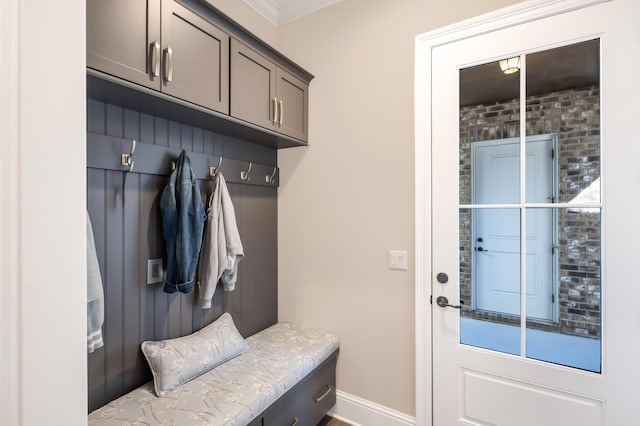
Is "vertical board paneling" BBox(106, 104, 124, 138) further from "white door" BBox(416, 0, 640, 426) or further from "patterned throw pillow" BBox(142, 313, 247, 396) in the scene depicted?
"white door" BBox(416, 0, 640, 426)

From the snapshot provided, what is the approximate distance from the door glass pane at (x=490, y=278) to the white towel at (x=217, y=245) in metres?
1.27

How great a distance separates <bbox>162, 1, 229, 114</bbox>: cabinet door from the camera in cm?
138

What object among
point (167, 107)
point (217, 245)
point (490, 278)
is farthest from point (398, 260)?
point (167, 107)

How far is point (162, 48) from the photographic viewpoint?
136 centimetres

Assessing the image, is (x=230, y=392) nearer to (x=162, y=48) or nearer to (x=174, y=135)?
(x=174, y=135)

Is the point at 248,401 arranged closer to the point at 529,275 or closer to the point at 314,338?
the point at 314,338

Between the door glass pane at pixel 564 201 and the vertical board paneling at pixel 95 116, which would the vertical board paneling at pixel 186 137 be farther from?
the door glass pane at pixel 564 201

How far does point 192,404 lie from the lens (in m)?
1.35

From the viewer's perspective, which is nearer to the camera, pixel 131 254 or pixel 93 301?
pixel 93 301

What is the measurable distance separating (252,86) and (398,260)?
4.39 feet

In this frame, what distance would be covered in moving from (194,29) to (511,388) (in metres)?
2.34

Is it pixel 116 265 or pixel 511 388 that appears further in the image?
pixel 511 388

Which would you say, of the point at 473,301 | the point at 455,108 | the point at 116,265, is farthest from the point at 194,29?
the point at 473,301

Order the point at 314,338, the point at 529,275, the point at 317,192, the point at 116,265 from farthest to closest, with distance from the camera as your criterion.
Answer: the point at 317,192
the point at 314,338
the point at 529,275
the point at 116,265
